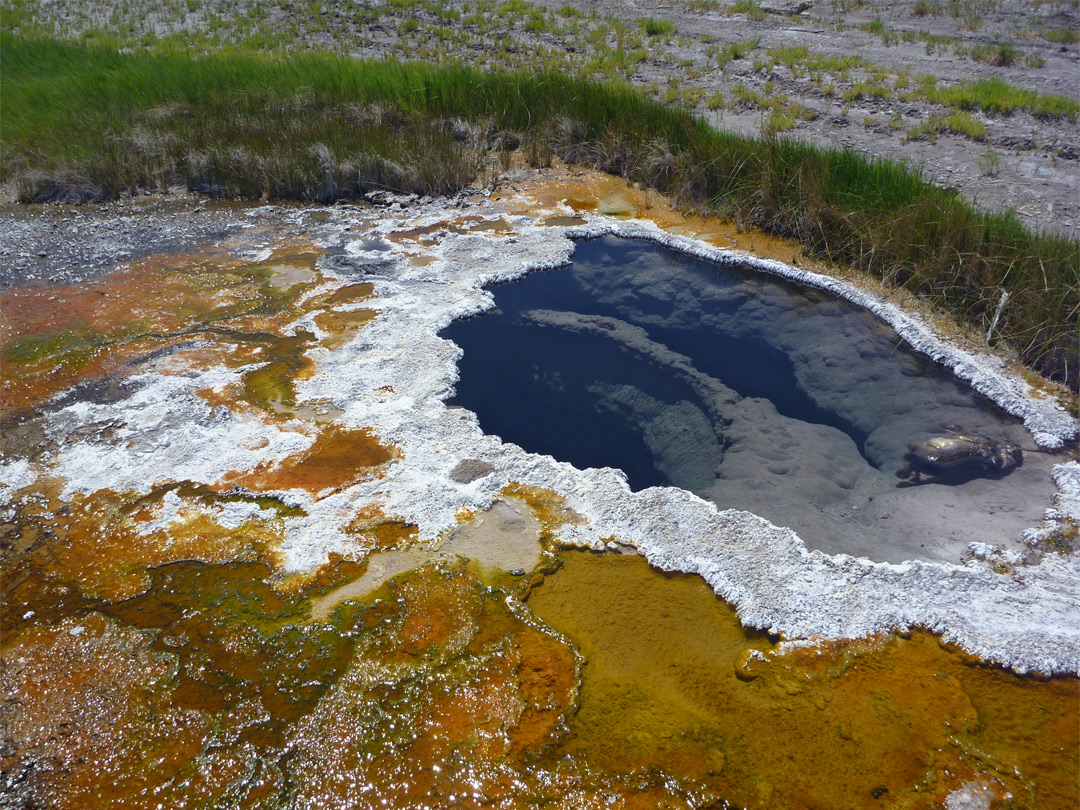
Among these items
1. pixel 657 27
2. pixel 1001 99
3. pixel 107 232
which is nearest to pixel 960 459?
pixel 107 232

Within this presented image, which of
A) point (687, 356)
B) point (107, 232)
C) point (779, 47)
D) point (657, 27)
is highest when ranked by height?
point (657, 27)

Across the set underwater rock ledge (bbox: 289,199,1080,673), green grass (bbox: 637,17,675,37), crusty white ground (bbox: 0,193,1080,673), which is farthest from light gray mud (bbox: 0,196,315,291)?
green grass (bbox: 637,17,675,37)

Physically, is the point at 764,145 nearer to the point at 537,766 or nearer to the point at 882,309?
the point at 882,309

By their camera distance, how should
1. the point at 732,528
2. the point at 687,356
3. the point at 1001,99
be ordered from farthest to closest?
1. the point at 1001,99
2. the point at 687,356
3. the point at 732,528

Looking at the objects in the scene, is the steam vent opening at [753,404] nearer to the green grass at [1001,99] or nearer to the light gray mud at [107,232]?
the light gray mud at [107,232]

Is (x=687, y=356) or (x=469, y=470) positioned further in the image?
(x=687, y=356)

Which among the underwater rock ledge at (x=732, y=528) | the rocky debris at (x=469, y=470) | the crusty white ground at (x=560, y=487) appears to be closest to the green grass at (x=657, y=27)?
the crusty white ground at (x=560, y=487)

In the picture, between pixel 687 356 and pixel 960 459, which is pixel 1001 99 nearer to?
pixel 687 356

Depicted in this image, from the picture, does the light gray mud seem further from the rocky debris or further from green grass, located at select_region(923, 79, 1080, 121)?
green grass, located at select_region(923, 79, 1080, 121)
